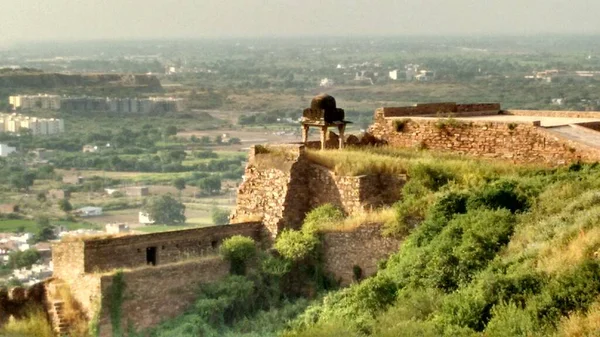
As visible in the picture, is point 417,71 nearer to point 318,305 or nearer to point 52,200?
point 52,200

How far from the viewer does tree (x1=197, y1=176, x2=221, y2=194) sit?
75312mm

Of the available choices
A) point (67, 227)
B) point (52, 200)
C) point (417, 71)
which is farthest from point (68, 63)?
point (67, 227)

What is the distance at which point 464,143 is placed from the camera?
19.2 meters

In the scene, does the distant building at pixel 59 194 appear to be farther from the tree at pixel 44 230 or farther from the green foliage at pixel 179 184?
the tree at pixel 44 230

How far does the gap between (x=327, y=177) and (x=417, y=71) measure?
126963 mm

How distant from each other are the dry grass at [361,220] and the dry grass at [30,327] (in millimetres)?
3363

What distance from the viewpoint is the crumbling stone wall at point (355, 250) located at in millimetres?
17016

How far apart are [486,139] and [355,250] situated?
2.74m

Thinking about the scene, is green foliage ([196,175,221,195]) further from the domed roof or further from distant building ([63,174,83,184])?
the domed roof

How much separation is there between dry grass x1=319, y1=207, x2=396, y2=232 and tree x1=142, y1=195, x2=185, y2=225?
43.5 meters

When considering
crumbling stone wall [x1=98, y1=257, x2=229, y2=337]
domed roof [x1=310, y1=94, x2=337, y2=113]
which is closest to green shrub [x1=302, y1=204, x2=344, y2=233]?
crumbling stone wall [x1=98, y1=257, x2=229, y2=337]

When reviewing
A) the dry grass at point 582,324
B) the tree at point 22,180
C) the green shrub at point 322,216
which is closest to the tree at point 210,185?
the tree at point 22,180

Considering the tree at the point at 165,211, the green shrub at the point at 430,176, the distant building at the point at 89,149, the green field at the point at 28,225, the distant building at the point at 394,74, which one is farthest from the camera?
the distant building at the point at 394,74

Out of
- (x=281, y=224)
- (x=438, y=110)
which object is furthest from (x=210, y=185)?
(x=281, y=224)
